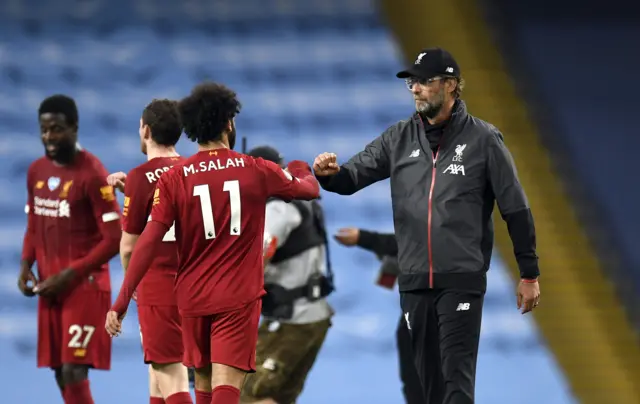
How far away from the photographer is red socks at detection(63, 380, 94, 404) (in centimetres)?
718

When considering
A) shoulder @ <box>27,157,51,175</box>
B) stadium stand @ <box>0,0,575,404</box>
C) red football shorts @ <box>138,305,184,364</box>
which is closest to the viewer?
red football shorts @ <box>138,305,184,364</box>

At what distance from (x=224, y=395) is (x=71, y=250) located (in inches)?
83.3

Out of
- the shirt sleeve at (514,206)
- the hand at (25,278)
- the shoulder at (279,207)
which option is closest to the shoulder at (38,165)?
the hand at (25,278)

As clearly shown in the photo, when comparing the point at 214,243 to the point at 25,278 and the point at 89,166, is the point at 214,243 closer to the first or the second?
the point at 89,166

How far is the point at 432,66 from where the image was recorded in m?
5.91

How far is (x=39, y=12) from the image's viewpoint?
40.4ft

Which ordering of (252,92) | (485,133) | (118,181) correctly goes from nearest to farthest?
(485,133), (118,181), (252,92)

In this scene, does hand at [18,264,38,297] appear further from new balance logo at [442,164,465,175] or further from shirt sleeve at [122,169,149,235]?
new balance logo at [442,164,465,175]

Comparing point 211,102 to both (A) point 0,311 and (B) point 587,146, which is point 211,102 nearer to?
(A) point 0,311

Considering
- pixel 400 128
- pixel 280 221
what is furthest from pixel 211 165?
pixel 280 221

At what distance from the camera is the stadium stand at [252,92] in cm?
1099

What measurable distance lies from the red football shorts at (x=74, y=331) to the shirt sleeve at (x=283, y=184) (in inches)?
78.5

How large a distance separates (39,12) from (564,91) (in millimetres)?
5366

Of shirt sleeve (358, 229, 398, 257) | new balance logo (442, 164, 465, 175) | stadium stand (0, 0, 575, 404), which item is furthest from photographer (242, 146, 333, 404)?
stadium stand (0, 0, 575, 404)
